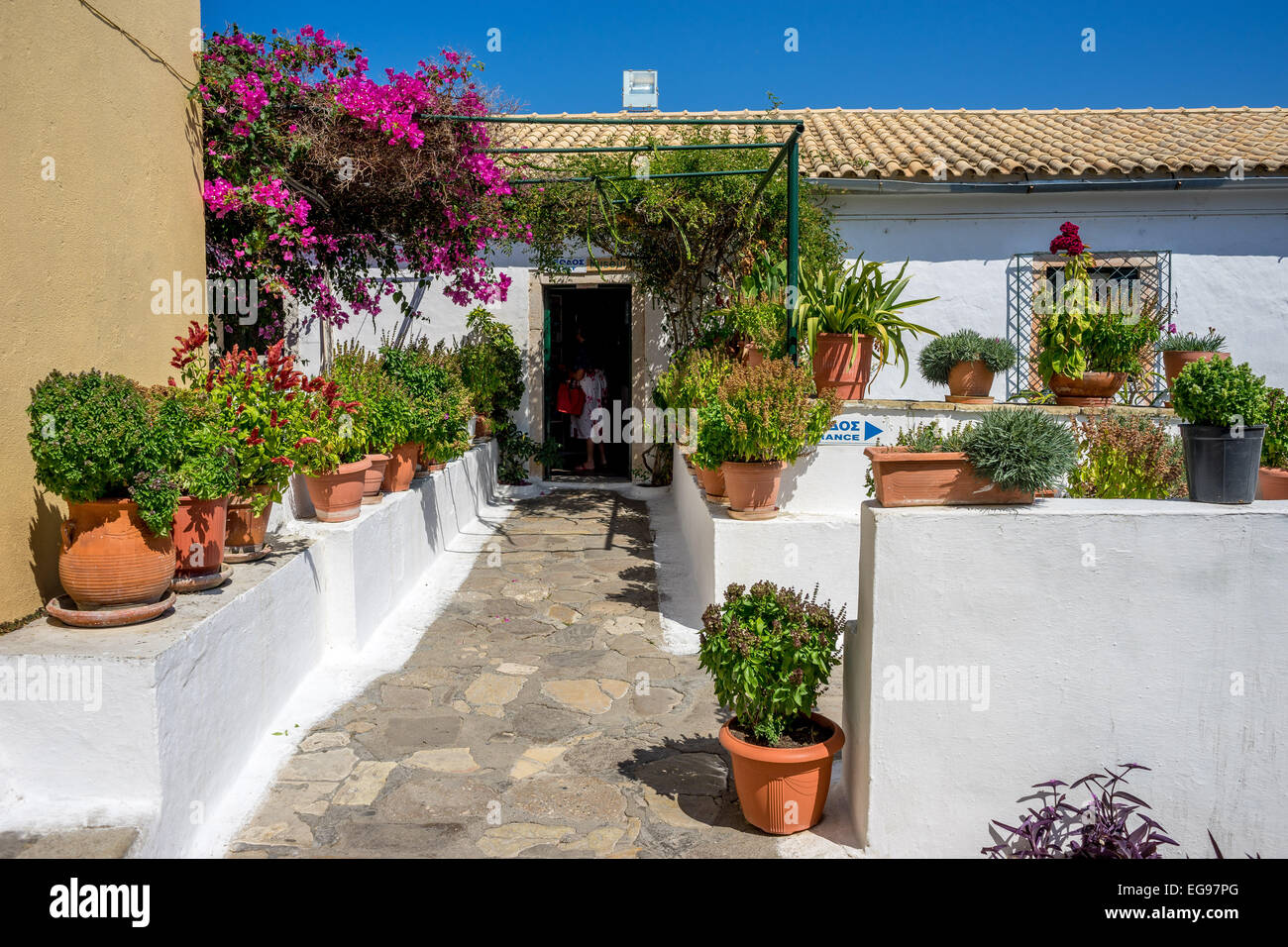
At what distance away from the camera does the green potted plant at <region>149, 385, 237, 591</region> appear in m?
3.80

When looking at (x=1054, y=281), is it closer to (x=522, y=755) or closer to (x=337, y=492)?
(x=337, y=492)

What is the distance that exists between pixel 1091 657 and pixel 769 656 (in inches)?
45.3

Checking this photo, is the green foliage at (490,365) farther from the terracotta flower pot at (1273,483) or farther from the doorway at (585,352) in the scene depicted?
the terracotta flower pot at (1273,483)

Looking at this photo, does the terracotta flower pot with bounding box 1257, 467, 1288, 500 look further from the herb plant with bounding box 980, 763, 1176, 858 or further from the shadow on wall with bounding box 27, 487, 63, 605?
the shadow on wall with bounding box 27, 487, 63, 605

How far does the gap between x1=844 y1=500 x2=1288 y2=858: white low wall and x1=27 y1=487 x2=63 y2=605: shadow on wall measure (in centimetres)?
347

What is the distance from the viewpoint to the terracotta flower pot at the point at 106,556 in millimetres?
3443

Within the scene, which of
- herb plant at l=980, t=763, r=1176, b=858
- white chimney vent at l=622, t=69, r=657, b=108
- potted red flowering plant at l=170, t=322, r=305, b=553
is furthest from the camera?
white chimney vent at l=622, t=69, r=657, b=108

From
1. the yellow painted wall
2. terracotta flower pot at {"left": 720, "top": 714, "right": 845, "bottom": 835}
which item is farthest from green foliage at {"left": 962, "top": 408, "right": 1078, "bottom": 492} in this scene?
the yellow painted wall

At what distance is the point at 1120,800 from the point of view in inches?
129

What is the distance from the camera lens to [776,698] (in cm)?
354

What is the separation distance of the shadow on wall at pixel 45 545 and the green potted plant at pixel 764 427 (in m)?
3.77

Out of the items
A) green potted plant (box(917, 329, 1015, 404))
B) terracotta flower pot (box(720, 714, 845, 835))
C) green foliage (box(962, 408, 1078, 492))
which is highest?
green potted plant (box(917, 329, 1015, 404))

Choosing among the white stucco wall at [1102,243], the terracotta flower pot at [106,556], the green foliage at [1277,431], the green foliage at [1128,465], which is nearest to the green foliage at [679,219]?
the white stucco wall at [1102,243]
